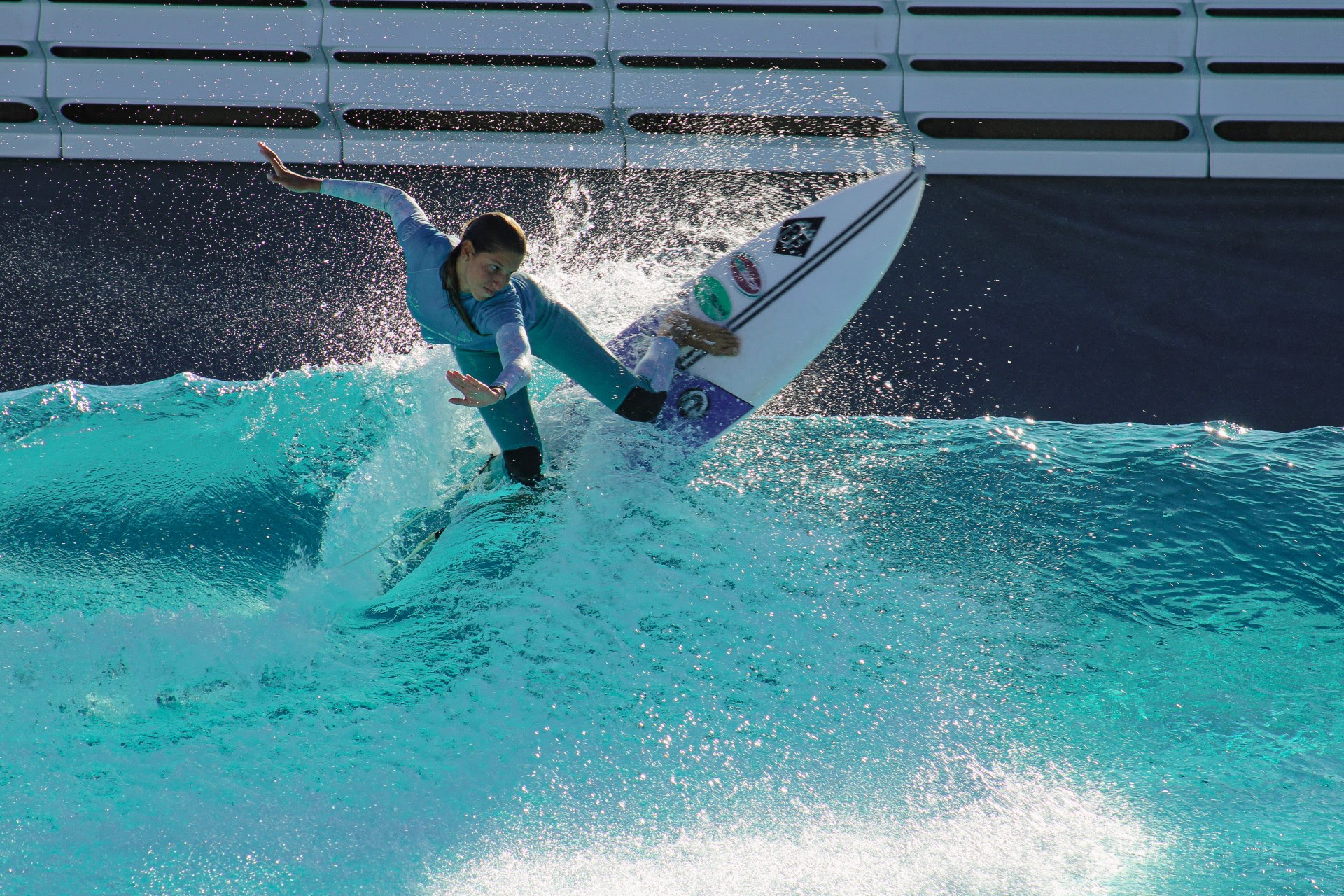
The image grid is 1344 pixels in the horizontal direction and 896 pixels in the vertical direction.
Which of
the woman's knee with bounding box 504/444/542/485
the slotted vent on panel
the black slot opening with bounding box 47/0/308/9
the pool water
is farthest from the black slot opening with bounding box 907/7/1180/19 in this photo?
the woman's knee with bounding box 504/444/542/485

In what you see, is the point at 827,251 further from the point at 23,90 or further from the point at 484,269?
the point at 23,90

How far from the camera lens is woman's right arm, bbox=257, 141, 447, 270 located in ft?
9.23

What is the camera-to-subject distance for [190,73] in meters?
5.76

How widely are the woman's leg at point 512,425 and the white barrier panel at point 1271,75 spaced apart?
13.9ft

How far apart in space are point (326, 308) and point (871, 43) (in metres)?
3.29

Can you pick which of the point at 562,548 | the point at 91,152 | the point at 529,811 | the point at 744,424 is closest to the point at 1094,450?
the point at 744,424

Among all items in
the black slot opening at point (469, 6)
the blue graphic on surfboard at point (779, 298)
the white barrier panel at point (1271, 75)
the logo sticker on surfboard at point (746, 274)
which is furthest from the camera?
the black slot opening at point (469, 6)

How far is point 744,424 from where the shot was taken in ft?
12.5

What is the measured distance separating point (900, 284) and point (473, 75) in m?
2.73

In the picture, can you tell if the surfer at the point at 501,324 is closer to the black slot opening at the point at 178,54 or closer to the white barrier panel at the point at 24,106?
the black slot opening at the point at 178,54

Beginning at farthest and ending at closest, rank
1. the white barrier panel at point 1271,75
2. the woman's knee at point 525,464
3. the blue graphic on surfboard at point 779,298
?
the white barrier panel at point 1271,75
the blue graphic on surfboard at point 779,298
the woman's knee at point 525,464

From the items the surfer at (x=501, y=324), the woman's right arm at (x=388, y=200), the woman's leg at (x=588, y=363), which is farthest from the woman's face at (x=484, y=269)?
the woman's leg at (x=588, y=363)

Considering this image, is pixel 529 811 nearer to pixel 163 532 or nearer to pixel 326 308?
pixel 163 532

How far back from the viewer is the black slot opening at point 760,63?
5.72m
